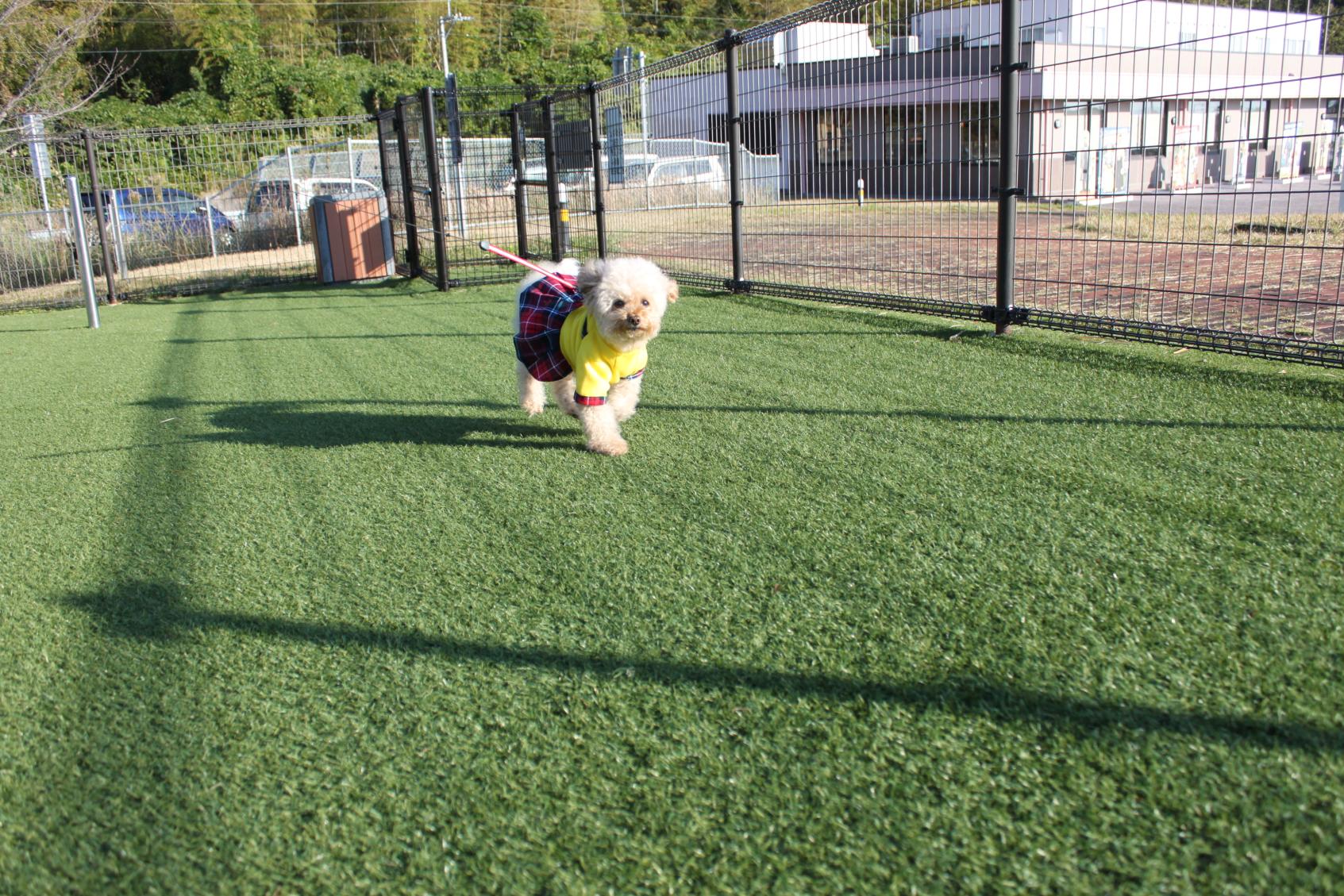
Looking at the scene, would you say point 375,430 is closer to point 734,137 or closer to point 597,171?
point 734,137

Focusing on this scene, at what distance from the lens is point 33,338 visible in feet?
25.0

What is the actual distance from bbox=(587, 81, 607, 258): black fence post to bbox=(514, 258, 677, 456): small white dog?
5.19 m

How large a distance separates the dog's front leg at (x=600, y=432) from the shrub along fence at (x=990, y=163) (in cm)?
260

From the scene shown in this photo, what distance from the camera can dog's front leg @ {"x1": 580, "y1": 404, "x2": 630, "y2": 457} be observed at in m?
3.62

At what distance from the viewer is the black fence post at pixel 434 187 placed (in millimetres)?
8852

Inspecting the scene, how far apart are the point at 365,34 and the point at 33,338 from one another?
43303mm

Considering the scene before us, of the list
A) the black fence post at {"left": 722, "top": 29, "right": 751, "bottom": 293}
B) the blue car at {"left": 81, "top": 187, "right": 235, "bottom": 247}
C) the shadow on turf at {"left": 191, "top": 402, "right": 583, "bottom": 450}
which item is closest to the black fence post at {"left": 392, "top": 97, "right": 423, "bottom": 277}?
the blue car at {"left": 81, "top": 187, "right": 235, "bottom": 247}

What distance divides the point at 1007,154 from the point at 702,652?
412 cm

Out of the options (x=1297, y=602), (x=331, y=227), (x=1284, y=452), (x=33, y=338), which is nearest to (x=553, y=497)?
(x=1297, y=602)

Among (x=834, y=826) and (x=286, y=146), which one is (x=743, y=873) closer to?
(x=834, y=826)

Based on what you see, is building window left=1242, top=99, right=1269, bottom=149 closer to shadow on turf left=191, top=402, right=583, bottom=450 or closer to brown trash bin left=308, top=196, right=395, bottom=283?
shadow on turf left=191, top=402, right=583, bottom=450

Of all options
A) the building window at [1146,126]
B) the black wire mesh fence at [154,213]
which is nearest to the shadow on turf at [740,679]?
the building window at [1146,126]

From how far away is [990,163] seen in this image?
538 cm

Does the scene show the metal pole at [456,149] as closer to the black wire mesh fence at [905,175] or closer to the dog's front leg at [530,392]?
the black wire mesh fence at [905,175]
